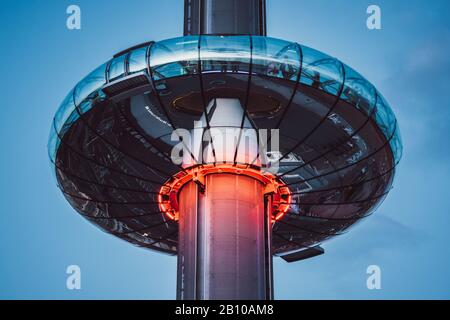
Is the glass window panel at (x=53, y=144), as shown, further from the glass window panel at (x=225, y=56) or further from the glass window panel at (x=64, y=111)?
the glass window panel at (x=225, y=56)

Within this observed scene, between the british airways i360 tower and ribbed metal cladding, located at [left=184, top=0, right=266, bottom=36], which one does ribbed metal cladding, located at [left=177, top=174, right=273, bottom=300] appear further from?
ribbed metal cladding, located at [left=184, top=0, right=266, bottom=36]

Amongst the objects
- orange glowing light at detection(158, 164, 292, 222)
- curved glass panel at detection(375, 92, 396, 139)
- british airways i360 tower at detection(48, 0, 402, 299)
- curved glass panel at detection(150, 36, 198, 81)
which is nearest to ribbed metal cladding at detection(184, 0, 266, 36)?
british airways i360 tower at detection(48, 0, 402, 299)

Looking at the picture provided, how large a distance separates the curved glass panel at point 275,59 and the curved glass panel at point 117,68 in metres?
4.13

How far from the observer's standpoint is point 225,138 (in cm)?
3080

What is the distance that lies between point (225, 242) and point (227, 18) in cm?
838

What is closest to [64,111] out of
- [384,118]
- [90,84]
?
[90,84]

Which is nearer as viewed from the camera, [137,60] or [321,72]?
[137,60]

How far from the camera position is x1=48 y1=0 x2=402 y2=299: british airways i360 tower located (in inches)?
1160

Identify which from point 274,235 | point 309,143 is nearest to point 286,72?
point 309,143

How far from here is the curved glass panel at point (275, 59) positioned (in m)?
29.2

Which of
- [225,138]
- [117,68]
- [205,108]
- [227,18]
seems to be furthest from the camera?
[227,18]

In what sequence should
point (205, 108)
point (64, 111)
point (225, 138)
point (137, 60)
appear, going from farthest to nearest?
point (64, 111), point (225, 138), point (205, 108), point (137, 60)

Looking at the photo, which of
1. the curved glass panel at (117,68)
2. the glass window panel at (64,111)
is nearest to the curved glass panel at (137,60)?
the curved glass panel at (117,68)

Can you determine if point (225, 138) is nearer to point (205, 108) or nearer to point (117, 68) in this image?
point (205, 108)
